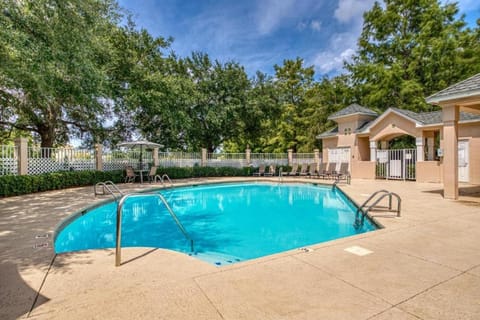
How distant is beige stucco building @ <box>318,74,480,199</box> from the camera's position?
26.9 ft

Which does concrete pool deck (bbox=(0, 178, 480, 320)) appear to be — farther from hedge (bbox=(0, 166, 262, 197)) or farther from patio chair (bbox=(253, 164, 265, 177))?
patio chair (bbox=(253, 164, 265, 177))

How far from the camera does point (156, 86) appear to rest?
1577cm

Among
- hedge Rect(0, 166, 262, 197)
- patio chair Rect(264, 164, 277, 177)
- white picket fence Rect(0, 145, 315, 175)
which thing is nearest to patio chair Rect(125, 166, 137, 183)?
hedge Rect(0, 166, 262, 197)

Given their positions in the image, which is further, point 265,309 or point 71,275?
point 71,275

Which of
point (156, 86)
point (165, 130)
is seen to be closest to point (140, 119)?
point (165, 130)

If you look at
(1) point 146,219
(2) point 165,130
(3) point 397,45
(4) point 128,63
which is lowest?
(1) point 146,219

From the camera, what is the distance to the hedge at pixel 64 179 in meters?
9.65

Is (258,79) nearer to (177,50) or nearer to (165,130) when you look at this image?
(177,50)

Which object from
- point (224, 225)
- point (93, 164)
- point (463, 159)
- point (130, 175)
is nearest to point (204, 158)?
point (130, 175)

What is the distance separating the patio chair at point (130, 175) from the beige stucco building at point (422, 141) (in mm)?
14062

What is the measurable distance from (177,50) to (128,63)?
7139mm

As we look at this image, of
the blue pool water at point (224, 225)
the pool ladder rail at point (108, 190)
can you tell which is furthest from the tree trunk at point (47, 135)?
the blue pool water at point (224, 225)

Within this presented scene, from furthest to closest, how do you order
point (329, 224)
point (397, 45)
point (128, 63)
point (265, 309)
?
point (397, 45) → point (128, 63) → point (329, 224) → point (265, 309)

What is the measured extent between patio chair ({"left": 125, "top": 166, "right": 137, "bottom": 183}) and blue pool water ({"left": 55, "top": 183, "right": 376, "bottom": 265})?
12.5 feet
